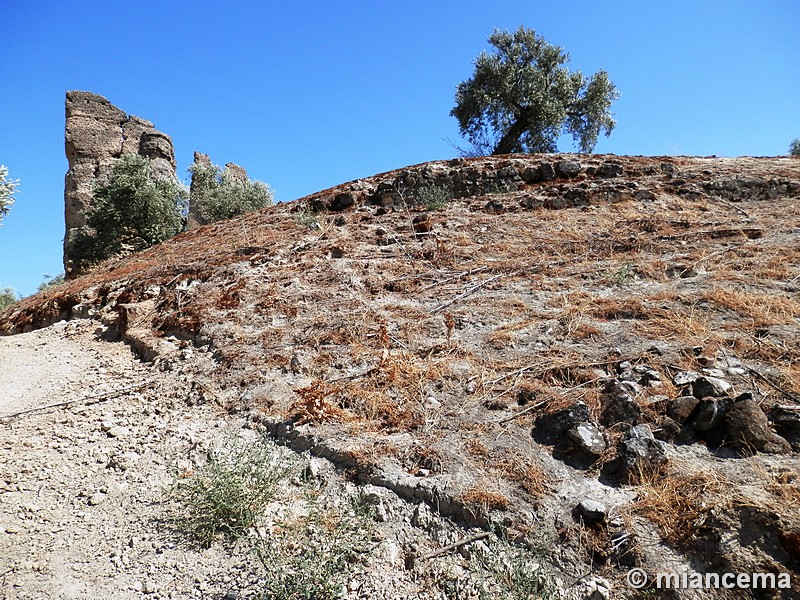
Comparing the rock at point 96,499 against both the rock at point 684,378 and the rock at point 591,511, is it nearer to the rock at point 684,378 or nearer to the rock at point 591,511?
the rock at point 591,511

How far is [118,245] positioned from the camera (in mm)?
12484

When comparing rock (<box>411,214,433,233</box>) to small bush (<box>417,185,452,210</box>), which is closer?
rock (<box>411,214,433,233</box>)

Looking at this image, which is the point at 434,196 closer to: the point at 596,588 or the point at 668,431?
the point at 668,431

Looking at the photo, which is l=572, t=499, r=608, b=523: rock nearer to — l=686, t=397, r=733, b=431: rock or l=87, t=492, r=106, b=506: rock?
l=686, t=397, r=733, b=431: rock

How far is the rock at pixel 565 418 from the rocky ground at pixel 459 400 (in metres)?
0.02

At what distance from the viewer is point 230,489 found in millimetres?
2691

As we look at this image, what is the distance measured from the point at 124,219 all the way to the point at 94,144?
18.8ft

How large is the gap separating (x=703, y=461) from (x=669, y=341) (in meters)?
1.19

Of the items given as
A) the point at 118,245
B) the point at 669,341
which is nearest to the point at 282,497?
the point at 669,341

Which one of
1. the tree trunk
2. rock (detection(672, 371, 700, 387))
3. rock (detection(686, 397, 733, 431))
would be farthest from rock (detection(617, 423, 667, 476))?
the tree trunk

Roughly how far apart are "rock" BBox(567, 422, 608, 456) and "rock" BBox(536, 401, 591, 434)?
0.14 ft

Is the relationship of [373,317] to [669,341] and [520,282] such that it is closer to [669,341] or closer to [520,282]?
[520,282]

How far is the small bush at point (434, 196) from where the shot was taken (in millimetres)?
7527

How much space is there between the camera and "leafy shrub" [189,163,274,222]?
13898 millimetres
